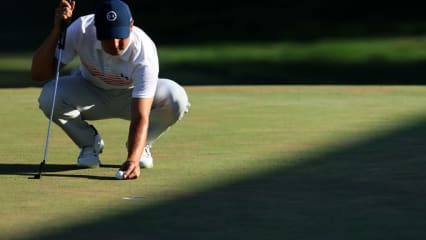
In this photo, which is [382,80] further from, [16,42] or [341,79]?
[16,42]

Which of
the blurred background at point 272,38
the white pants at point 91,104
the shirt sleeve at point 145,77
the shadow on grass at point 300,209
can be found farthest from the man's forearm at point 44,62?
the blurred background at point 272,38

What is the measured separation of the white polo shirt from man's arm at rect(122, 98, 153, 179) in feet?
0.18

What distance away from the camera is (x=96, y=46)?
7.30m

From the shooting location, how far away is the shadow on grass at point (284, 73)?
1523 cm

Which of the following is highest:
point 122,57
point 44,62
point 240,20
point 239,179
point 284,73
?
point 122,57

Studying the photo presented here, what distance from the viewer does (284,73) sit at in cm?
1650

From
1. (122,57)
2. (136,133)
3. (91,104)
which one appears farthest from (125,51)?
A: (91,104)

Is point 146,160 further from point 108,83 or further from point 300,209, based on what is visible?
point 300,209

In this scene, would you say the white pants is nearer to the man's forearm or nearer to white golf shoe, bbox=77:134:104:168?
white golf shoe, bbox=77:134:104:168

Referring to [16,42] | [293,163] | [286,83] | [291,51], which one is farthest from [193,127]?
[16,42]

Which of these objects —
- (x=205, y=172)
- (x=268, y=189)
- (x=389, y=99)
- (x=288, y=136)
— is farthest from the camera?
(x=389, y=99)

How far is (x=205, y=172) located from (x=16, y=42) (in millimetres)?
12956

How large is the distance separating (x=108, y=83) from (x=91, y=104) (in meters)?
0.26

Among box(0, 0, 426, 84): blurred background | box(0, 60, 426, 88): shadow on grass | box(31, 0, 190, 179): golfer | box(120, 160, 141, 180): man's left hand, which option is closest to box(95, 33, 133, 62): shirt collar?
box(31, 0, 190, 179): golfer
